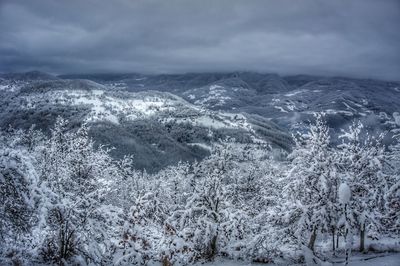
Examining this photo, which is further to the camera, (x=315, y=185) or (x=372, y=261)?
(x=372, y=261)

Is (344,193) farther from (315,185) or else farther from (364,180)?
(364,180)

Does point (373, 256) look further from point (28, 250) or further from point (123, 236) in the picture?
point (28, 250)

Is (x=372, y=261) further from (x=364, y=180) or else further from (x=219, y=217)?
(x=219, y=217)

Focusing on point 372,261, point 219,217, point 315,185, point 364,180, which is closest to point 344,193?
point 315,185

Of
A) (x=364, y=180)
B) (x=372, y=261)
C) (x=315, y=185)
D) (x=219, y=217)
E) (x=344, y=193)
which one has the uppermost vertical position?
(x=344, y=193)

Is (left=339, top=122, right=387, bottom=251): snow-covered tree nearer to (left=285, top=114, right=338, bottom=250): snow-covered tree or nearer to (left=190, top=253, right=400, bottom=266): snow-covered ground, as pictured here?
(left=285, top=114, right=338, bottom=250): snow-covered tree

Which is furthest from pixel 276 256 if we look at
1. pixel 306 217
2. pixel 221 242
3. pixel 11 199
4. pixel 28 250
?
pixel 11 199

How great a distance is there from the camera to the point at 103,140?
199 m

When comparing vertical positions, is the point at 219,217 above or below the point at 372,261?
above

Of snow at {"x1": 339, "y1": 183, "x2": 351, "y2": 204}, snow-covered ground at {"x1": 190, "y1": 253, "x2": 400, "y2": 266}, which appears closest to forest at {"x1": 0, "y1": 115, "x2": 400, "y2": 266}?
snow at {"x1": 339, "y1": 183, "x2": 351, "y2": 204}

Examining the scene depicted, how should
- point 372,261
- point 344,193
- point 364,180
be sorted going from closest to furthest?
point 344,193 < point 372,261 < point 364,180

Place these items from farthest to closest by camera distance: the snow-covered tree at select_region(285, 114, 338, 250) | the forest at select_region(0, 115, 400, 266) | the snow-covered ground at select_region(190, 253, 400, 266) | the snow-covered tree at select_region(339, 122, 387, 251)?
the snow-covered ground at select_region(190, 253, 400, 266), the snow-covered tree at select_region(339, 122, 387, 251), the snow-covered tree at select_region(285, 114, 338, 250), the forest at select_region(0, 115, 400, 266)

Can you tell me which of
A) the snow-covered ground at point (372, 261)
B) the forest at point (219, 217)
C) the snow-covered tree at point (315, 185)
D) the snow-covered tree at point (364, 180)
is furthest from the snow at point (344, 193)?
the snow-covered ground at point (372, 261)

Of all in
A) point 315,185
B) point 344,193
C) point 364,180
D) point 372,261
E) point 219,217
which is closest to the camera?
point 344,193
